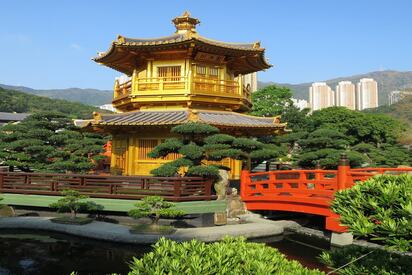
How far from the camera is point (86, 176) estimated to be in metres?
15.5

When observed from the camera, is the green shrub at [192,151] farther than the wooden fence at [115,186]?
Yes

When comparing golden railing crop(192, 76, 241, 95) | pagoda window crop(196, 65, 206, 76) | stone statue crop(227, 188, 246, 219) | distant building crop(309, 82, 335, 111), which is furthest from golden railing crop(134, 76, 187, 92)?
distant building crop(309, 82, 335, 111)

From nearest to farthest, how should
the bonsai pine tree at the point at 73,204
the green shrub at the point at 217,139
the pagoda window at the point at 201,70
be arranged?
the bonsai pine tree at the point at 73,204 < the green shrub at the point at 217,139 < the pagoda window at the point at 201,70

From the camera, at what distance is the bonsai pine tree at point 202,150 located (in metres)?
14.8

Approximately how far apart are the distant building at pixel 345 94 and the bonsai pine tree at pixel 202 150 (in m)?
170

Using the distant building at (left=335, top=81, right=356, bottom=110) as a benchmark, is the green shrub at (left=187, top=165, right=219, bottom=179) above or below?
below

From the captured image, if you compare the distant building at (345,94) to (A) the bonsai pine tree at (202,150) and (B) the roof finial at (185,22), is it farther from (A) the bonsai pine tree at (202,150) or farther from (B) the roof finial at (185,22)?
(A) the bonsai pine tree at (202,150)

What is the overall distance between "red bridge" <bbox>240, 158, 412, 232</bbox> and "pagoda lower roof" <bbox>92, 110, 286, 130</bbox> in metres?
3.29

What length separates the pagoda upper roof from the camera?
18.7 metres

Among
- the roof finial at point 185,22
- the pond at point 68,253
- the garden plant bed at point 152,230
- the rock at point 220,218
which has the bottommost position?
the pond at point 68,253

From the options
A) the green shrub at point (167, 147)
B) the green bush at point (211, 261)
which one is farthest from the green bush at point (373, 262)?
the green shrub at point (167, 147)

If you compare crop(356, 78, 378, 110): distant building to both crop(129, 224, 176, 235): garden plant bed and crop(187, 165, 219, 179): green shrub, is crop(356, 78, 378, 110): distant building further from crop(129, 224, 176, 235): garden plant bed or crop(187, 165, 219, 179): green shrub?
crop(129, 224, 176, 235): garden plant bed

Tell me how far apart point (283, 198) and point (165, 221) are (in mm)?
5095

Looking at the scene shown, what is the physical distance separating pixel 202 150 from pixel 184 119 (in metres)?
3.17
